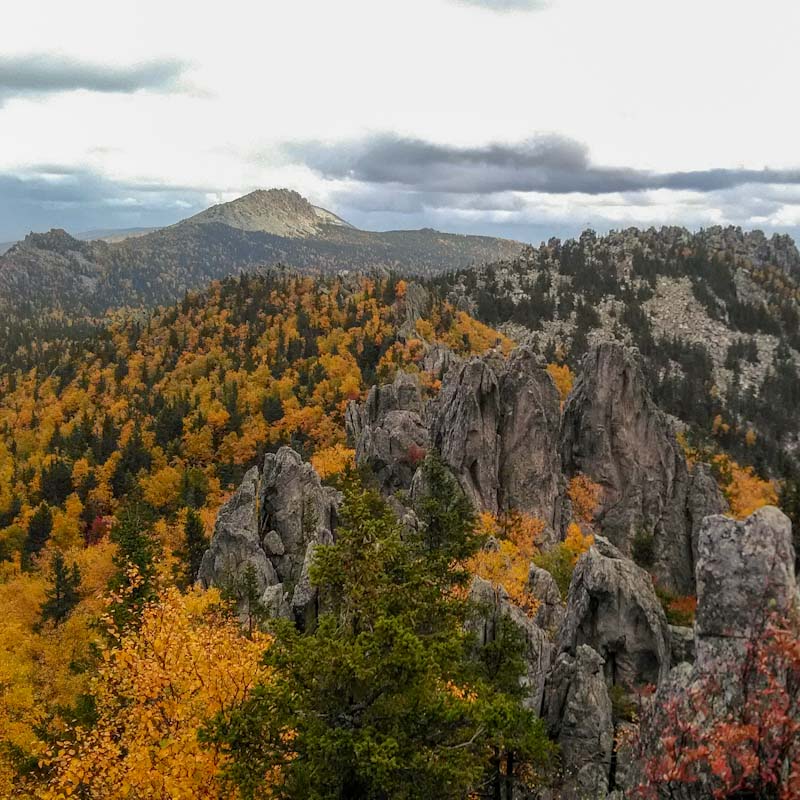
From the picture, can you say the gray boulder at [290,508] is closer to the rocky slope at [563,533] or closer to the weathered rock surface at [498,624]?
the rocky slope at [563,533]

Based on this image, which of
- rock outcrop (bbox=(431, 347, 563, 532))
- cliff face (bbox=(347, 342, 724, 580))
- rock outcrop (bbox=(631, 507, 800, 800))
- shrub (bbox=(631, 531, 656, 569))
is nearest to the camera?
rock outcrop (bbox=(631, 507, 800, 800))

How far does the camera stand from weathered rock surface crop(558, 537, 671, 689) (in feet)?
102

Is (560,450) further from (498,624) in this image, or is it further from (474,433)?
(498,624)

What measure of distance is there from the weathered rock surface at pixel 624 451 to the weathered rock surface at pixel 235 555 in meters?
43.2

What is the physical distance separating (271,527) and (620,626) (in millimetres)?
42549

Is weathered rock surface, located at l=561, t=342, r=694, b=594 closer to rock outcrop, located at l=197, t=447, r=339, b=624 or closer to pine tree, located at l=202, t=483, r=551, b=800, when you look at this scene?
rock outcrop, located at l=197, t=447, r=339, b=624

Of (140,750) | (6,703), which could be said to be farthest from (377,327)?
(140,750)

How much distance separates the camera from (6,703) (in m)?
43.3

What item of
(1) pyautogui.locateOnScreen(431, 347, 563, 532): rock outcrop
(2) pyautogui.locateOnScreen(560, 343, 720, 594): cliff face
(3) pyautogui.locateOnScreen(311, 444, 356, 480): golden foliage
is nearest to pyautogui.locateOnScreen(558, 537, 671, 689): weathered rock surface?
(1) pyautogui.locateOnScreen(431, 347, 563, 532): rock outcrop

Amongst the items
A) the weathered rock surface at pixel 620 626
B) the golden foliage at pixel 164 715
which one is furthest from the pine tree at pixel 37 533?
the weathered rock surface at pixel 620 626

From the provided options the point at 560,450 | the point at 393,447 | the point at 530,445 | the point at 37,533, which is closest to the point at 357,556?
the point at 530,445

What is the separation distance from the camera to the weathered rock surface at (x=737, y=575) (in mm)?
15883

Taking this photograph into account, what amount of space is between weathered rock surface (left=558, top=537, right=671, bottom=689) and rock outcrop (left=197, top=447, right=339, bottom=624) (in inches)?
1090

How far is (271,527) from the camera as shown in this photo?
219 ft
